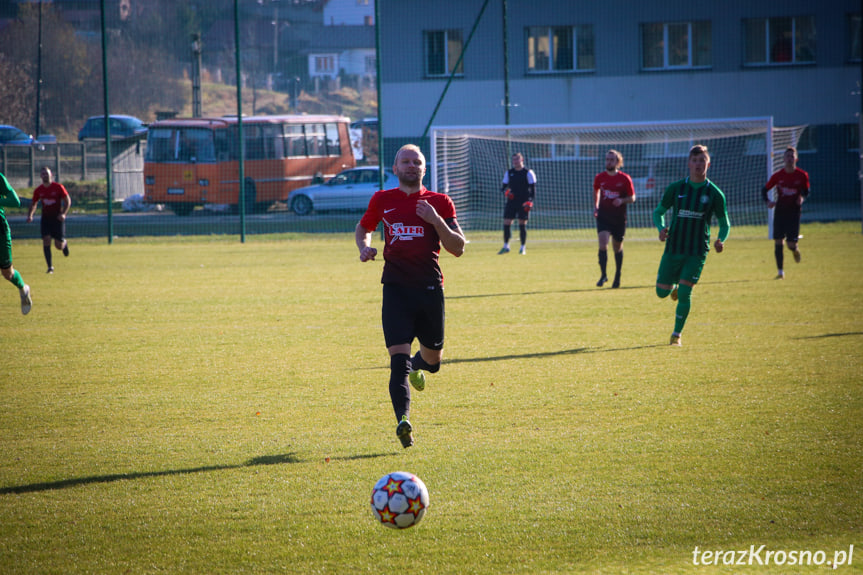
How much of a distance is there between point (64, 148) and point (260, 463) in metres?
37.1

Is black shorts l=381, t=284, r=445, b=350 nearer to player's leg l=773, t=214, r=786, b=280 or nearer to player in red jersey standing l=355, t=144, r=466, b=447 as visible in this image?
player in red jersey standing l=355, t=144, r=466, b=447

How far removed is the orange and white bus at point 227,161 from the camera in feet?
97.9

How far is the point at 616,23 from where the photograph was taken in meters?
33.2

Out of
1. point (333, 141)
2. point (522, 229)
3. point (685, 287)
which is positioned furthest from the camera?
point (333, 141)

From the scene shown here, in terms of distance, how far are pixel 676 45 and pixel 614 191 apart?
837 inches

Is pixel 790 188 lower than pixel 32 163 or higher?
lower

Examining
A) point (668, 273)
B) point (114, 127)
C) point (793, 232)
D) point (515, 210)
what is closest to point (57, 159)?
point (114, 127)

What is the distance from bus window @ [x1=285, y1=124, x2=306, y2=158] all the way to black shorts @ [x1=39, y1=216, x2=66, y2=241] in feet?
48.6

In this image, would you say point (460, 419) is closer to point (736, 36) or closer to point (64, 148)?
point (736, 36)

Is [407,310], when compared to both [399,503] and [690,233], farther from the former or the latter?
[690,233]

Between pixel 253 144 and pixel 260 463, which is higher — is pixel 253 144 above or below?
above

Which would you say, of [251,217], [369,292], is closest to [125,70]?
[251,217]

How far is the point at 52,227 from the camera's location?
699 inches

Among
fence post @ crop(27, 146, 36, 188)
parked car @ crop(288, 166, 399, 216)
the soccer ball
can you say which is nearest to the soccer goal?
parked car @ crop(288, 166, 399, 216)
